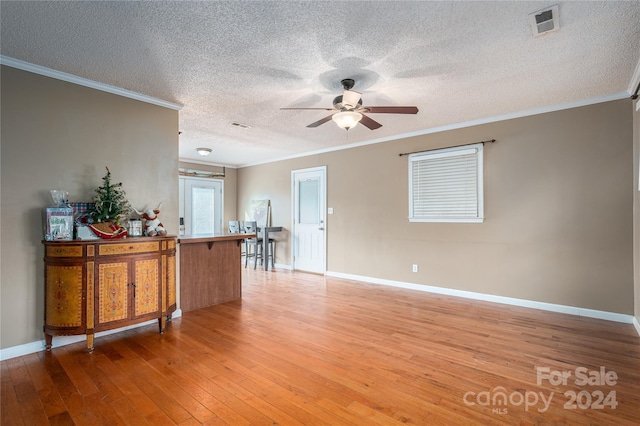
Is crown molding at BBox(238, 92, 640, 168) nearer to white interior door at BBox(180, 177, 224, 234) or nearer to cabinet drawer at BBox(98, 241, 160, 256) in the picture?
white interior door at BBox(180, 177, 224, 234)

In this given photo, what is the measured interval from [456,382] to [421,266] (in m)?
2.77

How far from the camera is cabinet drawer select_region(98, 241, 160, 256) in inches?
110

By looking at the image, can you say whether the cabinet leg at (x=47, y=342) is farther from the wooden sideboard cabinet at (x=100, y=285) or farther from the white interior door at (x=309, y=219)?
the white interior door at (x=309, y=219)

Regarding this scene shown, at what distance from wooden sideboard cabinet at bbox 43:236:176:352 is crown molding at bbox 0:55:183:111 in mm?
1518

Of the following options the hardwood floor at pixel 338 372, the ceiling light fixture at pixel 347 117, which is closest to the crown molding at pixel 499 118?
the ceiling light fixture at pixel 347 117

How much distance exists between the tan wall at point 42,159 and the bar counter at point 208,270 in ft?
2.68

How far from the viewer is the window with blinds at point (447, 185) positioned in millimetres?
4367

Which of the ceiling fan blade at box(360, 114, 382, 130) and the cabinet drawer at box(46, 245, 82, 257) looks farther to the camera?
the ceiling fan blade at box(360, 114, 382, 130)

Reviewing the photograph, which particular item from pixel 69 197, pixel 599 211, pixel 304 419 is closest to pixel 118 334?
pixel 69 197

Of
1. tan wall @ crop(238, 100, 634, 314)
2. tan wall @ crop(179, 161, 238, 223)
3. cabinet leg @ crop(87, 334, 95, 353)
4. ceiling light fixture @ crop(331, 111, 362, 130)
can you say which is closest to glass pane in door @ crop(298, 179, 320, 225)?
tan wall @ crop(238, 100, 634, 314)

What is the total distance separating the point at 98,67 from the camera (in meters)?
2.77

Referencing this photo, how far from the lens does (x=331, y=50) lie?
8.09 feet

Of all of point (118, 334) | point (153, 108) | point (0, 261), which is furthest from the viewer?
point (153, 108)

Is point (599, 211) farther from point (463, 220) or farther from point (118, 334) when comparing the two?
point (118, 334)
